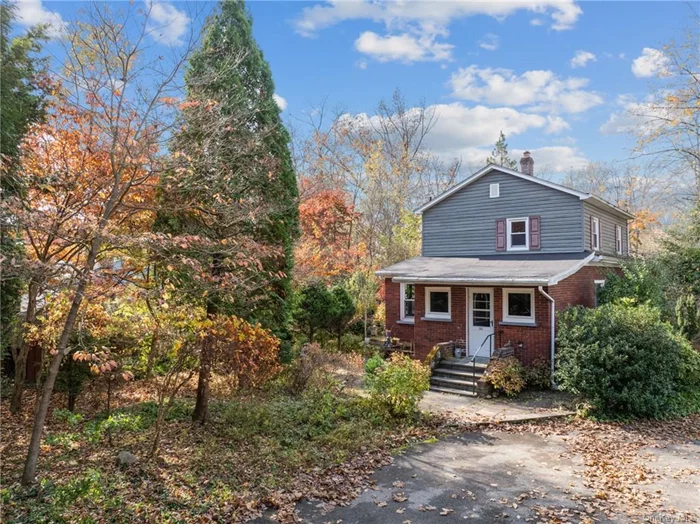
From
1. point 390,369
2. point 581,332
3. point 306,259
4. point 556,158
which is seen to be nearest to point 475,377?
point 581,332

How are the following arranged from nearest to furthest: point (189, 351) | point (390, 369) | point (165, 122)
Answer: point (165, 122), point (189, 351), point (390, 369)

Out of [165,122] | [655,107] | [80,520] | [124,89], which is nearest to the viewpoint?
[80,520]

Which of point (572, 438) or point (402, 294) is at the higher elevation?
point (402, 294)

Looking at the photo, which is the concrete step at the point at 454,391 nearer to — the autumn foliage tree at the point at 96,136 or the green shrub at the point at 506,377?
the green shrub at the point at 506,377

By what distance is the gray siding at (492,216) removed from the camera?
15961mm

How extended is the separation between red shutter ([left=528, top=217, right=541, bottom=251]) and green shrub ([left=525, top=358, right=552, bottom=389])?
206 inches

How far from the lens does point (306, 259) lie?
19.5 m

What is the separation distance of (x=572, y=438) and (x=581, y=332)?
2.92 metres

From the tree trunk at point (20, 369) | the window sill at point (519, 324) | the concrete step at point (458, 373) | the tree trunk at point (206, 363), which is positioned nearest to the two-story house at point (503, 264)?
the window sill at point (519, 324)

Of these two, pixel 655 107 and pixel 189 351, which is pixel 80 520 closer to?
pixel 189 351

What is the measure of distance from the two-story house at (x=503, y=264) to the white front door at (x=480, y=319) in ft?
0.11

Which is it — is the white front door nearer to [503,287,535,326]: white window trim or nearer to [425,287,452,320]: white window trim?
[503,287,535,326]: white window trim

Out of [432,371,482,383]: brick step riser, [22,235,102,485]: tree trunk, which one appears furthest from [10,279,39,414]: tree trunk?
[432,371,482,383]: brick step riser

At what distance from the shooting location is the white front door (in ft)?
46.8
